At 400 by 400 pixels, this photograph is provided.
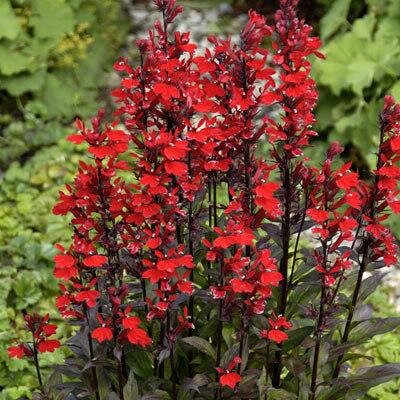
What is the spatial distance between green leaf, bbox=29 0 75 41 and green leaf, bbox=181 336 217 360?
3700mm

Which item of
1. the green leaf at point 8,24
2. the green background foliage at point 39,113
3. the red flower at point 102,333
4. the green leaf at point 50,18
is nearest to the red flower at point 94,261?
the red flower at point 102,333

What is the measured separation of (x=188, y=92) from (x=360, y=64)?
3.11 meters

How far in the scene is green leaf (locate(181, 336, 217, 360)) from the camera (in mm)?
2301

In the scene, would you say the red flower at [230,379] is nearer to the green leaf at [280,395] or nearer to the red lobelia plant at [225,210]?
the red lobelia plant at [225,210]

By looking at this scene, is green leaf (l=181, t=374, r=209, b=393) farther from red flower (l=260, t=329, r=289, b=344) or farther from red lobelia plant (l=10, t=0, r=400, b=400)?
red flower (l=260, t=329, r=289, b=344)

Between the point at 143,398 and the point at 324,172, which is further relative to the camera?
the point at 143,398

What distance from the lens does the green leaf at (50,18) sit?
5.42 m

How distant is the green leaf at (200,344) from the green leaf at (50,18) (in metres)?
3.70

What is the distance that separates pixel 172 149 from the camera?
1.90 metres

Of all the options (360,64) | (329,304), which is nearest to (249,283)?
(329,304)

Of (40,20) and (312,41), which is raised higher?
(40,20)

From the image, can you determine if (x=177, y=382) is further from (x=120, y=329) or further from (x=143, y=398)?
(x=120, y=329)

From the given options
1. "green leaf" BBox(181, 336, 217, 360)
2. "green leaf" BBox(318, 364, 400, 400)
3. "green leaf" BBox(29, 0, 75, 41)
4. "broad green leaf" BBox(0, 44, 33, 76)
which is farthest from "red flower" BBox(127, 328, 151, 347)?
"green leaf" BBox(29, 0, 75, 41)

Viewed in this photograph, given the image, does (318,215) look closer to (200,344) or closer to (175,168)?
(175,168)
